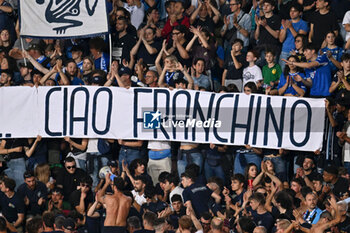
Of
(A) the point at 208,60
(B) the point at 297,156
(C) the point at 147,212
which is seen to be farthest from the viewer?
(A) the point at 208,60

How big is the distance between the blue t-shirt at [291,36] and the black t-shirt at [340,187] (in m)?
3.73

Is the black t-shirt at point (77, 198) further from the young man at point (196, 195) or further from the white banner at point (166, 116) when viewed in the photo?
the young man at point (196, 195)

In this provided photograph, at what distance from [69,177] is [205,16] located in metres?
4.75

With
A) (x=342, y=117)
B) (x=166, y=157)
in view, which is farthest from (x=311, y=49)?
(x=166, y=157)

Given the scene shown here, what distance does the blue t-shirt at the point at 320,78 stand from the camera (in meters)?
21.9

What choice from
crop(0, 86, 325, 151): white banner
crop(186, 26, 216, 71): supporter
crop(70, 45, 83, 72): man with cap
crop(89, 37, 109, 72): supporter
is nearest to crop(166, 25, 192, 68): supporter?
crop(186, 26, 216, 71): supporter

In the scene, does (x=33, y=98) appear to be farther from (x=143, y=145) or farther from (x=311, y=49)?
(x=311, y=49)

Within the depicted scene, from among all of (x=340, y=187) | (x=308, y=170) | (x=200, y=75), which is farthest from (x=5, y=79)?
(x=340, y=187)

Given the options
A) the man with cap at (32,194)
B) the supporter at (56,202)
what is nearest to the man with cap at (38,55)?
the man with cap at (32,194)

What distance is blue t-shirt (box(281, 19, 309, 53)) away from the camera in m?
23.0

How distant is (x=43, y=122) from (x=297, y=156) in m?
4.71

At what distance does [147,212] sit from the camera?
18.6 metres

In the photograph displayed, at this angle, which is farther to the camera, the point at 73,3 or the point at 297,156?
the point at 73,3

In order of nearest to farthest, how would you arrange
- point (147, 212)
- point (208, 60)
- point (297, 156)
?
point (147, 212), point (297, 156), point (208, 60)
